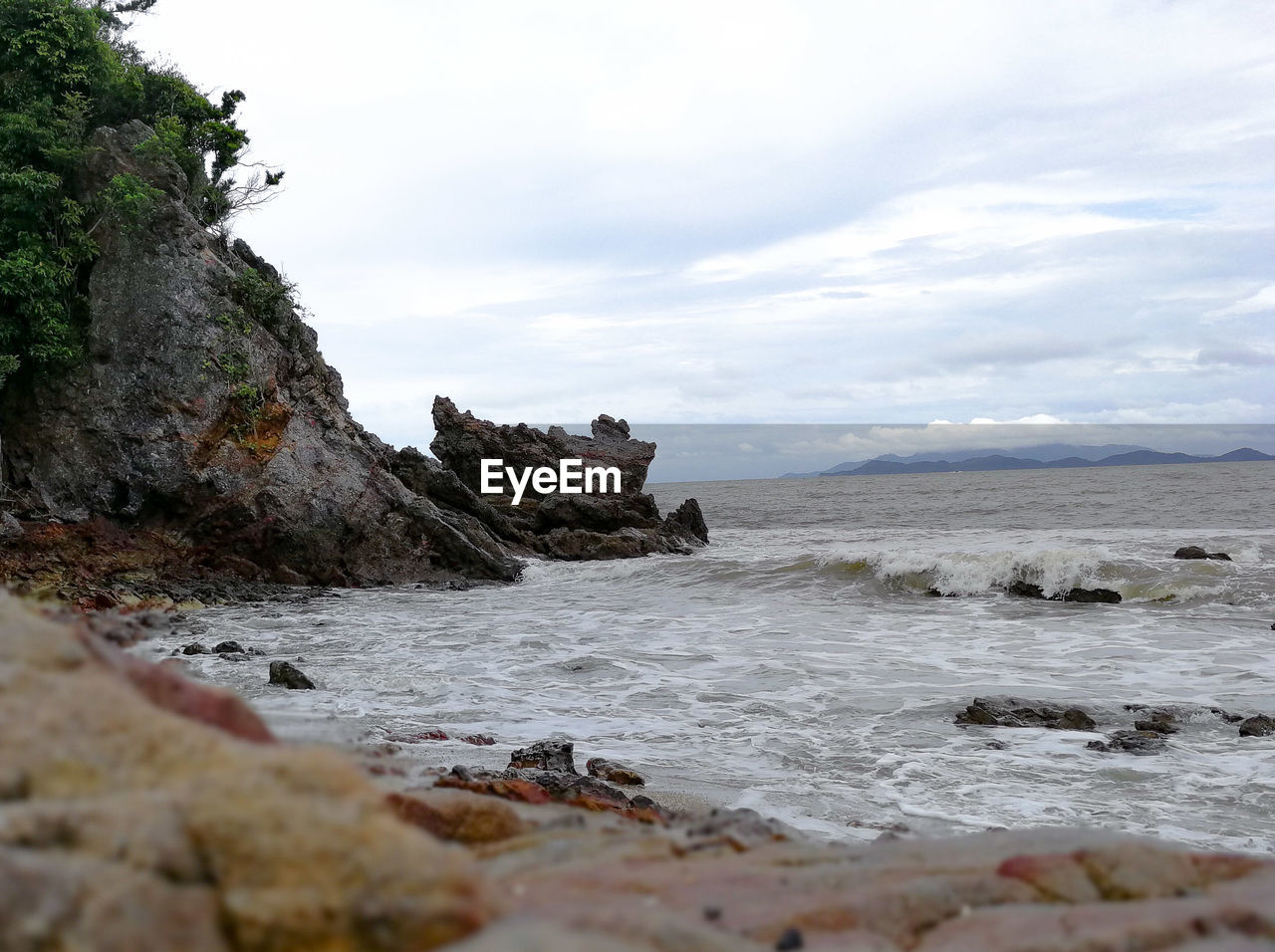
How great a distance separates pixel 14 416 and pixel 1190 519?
4736 centimetres

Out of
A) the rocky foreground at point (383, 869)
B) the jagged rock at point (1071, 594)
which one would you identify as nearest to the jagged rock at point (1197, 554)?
the jagged rock at point (1071, 594)

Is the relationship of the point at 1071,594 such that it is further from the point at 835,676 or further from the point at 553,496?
the point at 553,496

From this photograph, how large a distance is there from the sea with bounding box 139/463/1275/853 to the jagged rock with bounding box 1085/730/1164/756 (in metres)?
0.13

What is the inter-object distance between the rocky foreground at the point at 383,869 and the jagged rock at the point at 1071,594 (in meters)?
17.7

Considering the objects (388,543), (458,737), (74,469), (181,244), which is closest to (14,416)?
(74,469)

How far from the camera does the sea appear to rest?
7.21 metres

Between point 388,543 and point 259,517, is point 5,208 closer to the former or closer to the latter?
point 259,517

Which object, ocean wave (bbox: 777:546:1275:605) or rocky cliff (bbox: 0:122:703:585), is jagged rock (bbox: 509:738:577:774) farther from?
rocky cliff (bbox: 0:122:703:585)

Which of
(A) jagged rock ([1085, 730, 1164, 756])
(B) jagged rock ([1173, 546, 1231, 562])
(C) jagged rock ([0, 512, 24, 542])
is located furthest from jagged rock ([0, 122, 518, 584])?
(A) jagged rock ([1085, 730, 1164, 756])

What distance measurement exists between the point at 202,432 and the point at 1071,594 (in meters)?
20.3

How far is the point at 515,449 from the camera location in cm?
3438

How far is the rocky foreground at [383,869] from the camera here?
1681mm

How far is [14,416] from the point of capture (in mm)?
20891

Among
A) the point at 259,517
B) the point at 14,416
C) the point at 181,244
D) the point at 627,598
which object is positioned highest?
the point at 181,244
